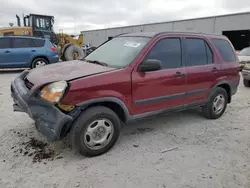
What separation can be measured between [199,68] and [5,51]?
29.2 ft

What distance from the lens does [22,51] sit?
1022 centimetres

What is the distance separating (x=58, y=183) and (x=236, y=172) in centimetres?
220

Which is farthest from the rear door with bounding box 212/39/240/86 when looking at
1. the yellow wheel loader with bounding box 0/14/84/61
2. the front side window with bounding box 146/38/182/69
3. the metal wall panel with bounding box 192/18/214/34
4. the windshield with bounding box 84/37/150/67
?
the metal wall panel with bounding box 192/18/214/34

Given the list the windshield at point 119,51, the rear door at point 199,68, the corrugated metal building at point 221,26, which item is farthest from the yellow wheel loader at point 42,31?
the corrugated metal building at point 221,26

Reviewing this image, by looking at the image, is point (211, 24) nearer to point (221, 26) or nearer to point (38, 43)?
point (221, 26)

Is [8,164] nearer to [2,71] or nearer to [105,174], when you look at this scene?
[105,174]

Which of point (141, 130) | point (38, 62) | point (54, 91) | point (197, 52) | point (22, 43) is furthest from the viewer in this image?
point (38, 62)

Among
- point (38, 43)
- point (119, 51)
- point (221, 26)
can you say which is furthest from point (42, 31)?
point (221, 26)

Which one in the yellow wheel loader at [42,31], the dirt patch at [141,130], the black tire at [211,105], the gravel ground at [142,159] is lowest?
the gravel ground at [142,159]

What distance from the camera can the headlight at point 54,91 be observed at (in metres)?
2.78

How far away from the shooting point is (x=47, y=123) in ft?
9.53

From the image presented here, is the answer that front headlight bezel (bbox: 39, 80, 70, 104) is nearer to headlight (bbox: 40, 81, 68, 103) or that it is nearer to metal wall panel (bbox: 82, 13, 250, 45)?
headlight (bbox: 40, 81, 68, 103)

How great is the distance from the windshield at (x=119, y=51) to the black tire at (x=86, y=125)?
786 mm

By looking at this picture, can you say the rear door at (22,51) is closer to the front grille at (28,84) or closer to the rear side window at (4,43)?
the rear side window at (4,43)
